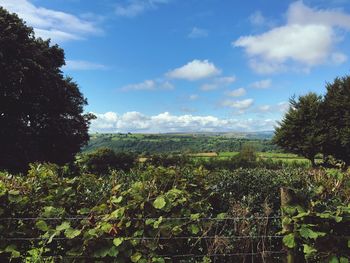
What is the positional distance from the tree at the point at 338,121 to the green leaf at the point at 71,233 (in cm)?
4023

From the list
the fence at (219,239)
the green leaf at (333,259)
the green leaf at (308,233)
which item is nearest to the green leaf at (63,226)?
the fence at (219,239)

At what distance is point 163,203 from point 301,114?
44.4 metres

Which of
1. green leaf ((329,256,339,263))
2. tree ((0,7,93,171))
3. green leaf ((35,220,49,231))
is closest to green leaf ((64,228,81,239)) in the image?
green leaf ((35,220,49,231))

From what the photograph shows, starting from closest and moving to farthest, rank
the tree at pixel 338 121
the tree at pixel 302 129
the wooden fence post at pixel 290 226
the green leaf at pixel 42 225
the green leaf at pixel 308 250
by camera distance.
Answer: the green leaf at pixel 308 250, the green leaf at pixel 42 225, the wooden fence post at pixel 290 226, the tree at pixel 338 121, the tree at pixel 302 129

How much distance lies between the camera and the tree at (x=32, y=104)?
28766 mm

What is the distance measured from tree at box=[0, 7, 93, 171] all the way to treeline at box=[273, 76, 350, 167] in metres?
24.4

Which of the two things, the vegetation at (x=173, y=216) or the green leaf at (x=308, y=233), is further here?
the vegetation at (x=173, y=216)

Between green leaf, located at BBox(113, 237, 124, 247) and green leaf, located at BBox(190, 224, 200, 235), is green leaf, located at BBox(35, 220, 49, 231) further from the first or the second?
green leaf, located at BBox(190, 224, 200, 235)

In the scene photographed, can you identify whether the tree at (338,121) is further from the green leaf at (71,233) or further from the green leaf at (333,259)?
the green leaf at (71,233)

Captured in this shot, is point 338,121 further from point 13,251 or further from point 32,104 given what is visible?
point 13,251

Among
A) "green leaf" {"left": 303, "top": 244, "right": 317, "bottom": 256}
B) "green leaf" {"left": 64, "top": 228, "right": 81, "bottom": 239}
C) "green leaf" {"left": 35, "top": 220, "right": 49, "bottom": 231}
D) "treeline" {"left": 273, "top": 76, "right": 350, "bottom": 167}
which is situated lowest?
"green leaf" {"left": 303, "top": 244, "right": 317, "bottom": 256}

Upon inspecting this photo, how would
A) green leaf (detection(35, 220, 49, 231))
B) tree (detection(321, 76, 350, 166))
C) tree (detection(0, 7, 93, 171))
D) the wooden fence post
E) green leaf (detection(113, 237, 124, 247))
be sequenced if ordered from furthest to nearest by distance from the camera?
1. tree (detection(321, 76, 350, 166))
2. tree (detection(0, 7, 93, 171))
3. the wooden fence post
4. green leaf (detection(35, 220, 49, 231))
5. green leaf (detection(113, 237, 124, 247))

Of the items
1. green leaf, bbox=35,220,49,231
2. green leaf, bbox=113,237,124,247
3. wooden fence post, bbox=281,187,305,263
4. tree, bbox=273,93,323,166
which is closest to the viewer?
green leaf, bbox=113,237,124,247

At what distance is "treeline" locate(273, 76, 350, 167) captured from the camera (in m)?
43.2
